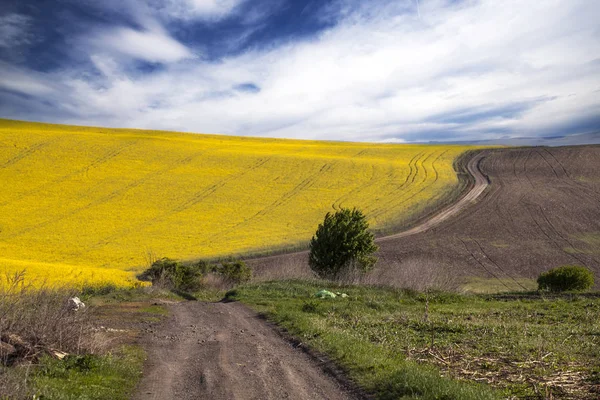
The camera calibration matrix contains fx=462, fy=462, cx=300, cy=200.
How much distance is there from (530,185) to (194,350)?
194ft

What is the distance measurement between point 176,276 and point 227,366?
18594 mm

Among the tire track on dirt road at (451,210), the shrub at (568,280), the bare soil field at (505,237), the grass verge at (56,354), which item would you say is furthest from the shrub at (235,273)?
the grass verge at (56,354)

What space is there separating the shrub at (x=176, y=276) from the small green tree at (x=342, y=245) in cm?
766

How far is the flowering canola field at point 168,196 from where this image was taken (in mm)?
38094

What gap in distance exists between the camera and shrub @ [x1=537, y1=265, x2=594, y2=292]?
24953 millimetres

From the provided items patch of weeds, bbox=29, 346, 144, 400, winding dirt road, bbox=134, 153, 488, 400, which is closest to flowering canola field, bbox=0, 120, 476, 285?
winding dirt road, bbox=134, 153, 488, 400

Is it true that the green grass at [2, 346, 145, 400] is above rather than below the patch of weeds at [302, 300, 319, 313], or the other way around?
above

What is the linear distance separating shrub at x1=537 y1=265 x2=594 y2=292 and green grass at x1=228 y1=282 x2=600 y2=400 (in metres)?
3.63

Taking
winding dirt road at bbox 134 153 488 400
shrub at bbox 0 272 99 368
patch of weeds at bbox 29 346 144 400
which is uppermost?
shrub at bbox 0 272 99 368

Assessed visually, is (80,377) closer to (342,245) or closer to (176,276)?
(176,276)

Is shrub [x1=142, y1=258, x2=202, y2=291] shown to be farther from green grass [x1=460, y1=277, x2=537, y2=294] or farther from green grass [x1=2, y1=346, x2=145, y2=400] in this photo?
green grass [x1=2, y1=346, x2=145, y2=400]

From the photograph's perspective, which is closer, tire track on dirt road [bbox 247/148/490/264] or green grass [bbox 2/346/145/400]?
green grass [bbox 2/346/145/400]

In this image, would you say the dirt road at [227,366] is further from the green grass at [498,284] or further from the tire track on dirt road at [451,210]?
the tire track on dirt road at [451,210]

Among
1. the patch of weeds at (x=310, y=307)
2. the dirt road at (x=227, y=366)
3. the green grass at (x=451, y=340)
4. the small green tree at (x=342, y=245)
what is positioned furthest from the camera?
the small green tree at (x=342, y=245)
